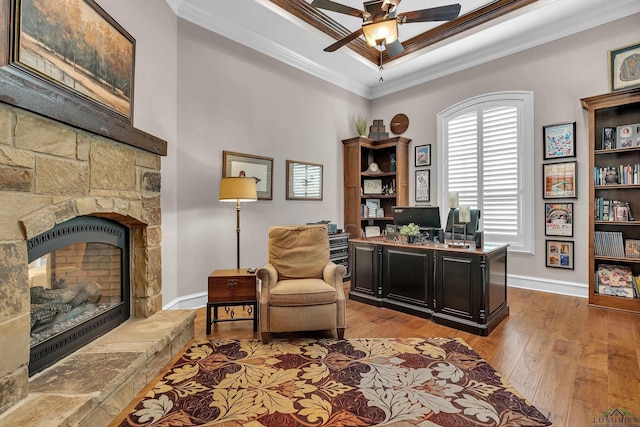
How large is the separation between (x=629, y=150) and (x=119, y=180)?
16.3 ft

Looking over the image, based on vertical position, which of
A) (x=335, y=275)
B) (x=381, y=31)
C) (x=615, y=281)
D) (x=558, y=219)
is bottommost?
(x=615, y=281)

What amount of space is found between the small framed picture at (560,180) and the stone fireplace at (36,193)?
4.77 m

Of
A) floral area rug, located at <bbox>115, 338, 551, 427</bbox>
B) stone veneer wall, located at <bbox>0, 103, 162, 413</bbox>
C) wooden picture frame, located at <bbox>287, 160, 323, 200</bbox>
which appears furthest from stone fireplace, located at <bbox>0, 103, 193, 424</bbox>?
wooden picture frame, located at <bbox>287, 160, 323, 200</bbox>

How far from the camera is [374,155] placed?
579 centimetres

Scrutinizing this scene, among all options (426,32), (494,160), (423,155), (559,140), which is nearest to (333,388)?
(494,160)

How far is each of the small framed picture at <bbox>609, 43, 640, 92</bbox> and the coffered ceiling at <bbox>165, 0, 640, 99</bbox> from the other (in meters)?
0.30

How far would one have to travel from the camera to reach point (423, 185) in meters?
5.32

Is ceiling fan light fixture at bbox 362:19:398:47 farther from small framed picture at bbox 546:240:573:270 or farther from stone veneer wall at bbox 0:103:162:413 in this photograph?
small framed picture at bbox 546:240:573:270

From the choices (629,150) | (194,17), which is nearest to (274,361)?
(194,17)

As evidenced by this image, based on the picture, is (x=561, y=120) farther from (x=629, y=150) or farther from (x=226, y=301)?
(x=226, y=301)

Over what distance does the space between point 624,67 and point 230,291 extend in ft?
16.0

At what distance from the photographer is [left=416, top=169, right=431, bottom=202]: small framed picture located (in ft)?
17.3

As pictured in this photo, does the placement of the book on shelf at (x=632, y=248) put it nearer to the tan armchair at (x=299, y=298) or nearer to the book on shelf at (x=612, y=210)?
the book on shelf at (x=612, y=210)

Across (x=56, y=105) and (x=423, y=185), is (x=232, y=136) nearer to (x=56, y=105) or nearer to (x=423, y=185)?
(x=56, y=105)
